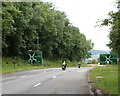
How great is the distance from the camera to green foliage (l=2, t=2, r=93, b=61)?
4567cm

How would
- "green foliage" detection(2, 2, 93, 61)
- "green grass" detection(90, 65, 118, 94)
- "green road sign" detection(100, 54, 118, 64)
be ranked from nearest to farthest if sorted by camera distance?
"green grass" detection(90, 65, 118, 94) → "green road sign" detection(100, 54, 118, 64) → "green foliage" detection(2, 2, 93, 61)

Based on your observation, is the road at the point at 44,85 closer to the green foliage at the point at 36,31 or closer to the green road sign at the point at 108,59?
the green road sign at the point at 108,59

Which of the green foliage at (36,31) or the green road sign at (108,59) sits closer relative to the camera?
the green road sign at (108,59)

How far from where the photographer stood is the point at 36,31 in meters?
66.3

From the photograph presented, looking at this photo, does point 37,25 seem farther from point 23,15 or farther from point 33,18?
point 23,15

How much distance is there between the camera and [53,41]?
7394 centimetres

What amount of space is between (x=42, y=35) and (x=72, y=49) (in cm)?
2732

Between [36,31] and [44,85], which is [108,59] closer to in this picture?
[44,85]

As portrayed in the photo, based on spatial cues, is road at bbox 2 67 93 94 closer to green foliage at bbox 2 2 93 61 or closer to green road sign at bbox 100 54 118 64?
green road sign at bbox 100 54 118 64

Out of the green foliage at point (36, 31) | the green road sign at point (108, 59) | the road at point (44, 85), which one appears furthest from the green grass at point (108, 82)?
the green foliage at point (36, 31)

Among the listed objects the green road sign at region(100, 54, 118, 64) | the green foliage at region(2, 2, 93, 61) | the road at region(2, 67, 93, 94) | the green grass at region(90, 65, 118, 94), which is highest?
the green foliage at region(2, 2, 93, 61)

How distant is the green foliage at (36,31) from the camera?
45675mm

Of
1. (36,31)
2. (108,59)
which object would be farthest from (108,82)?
(36,31)

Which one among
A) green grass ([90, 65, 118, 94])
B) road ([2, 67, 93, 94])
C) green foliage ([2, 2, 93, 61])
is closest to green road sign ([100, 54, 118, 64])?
green grass ([90, 65, 118, 94])
